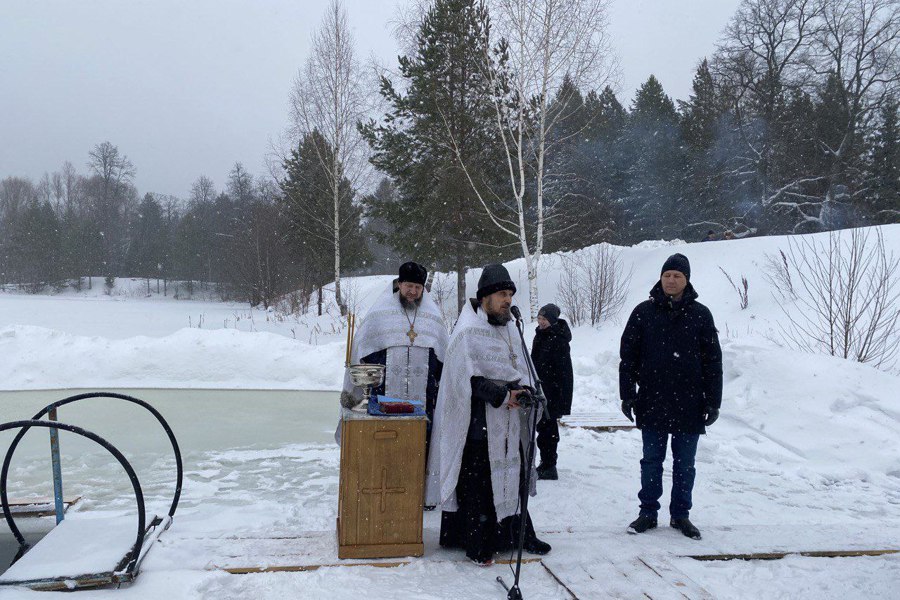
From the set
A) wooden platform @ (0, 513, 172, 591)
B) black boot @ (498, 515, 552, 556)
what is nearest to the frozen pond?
wooden platform @ (0, 513, 172, 591)

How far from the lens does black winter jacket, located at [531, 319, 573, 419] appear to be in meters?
5.32

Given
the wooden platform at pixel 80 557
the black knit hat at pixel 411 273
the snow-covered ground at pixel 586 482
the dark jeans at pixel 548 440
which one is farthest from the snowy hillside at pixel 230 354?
the wooden platform at pixel 80 557

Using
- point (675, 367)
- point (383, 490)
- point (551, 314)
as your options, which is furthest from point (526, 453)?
point (551, 314)

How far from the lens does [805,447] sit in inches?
247

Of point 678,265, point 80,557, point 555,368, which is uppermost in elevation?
point 678,265

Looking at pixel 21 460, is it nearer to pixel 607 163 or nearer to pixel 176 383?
pixel 176 383

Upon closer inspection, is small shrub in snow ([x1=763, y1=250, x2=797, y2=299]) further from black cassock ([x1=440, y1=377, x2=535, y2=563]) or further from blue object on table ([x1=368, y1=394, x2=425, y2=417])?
blue object on table ([x1=368, y1=394, x2=425, y2=417])

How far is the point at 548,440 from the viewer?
17.6 ft

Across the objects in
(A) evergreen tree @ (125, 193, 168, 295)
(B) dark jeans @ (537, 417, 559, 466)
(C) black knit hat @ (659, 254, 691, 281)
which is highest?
(A) evergreen tree @ (125, 193, 168, 295)

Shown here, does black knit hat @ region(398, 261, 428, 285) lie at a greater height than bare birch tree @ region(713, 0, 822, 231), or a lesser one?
lesser

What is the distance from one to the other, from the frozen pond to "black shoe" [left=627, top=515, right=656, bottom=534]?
291 cm

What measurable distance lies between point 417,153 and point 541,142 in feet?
17.0

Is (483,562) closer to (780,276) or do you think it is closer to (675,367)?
(675,367)

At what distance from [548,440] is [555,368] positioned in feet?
2.08
